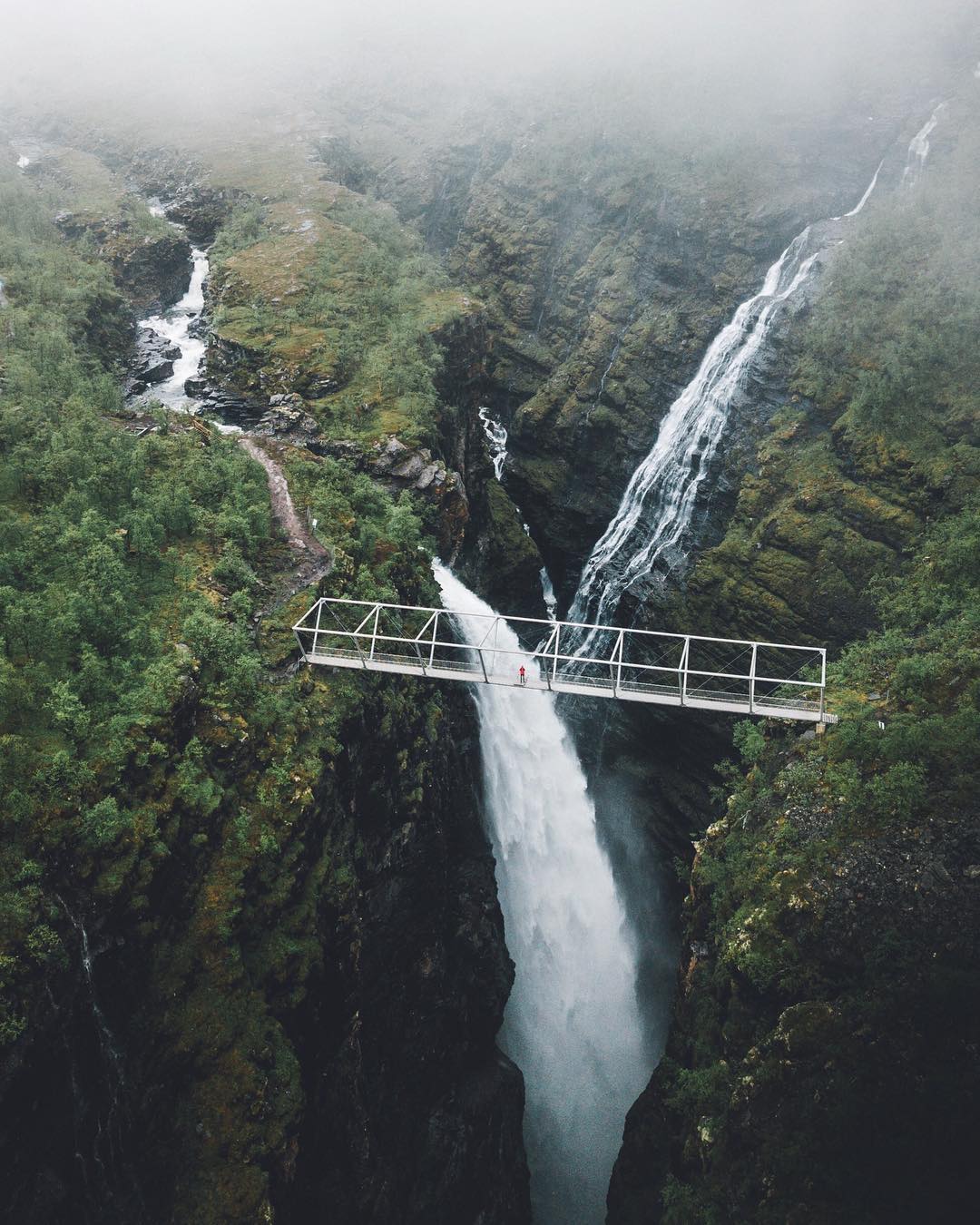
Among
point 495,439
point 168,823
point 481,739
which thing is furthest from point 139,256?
point 168,823

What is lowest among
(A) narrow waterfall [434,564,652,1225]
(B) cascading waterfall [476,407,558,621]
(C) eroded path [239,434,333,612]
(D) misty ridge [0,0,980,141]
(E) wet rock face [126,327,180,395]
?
(A) narrow waterfall [434,564,652,1225]

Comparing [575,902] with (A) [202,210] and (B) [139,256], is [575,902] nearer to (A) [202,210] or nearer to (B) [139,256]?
(B) [139,256]

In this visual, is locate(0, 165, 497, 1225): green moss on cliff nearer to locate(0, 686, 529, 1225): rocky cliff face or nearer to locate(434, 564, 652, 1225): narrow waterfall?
locate(0, 686, 529, 1225): rocky cliff face

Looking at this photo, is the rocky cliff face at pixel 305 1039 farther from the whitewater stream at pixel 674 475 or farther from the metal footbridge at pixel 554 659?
the whitewater stream at pixel 674 475

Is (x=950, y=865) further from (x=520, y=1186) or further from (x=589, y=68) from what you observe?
(x=589, y=68)

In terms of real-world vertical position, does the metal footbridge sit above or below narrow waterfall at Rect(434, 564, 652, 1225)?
above

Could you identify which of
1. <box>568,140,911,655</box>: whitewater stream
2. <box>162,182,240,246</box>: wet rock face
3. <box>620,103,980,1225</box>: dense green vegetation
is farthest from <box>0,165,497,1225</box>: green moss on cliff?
<box>162,182,240,246</box>: wet rock face
